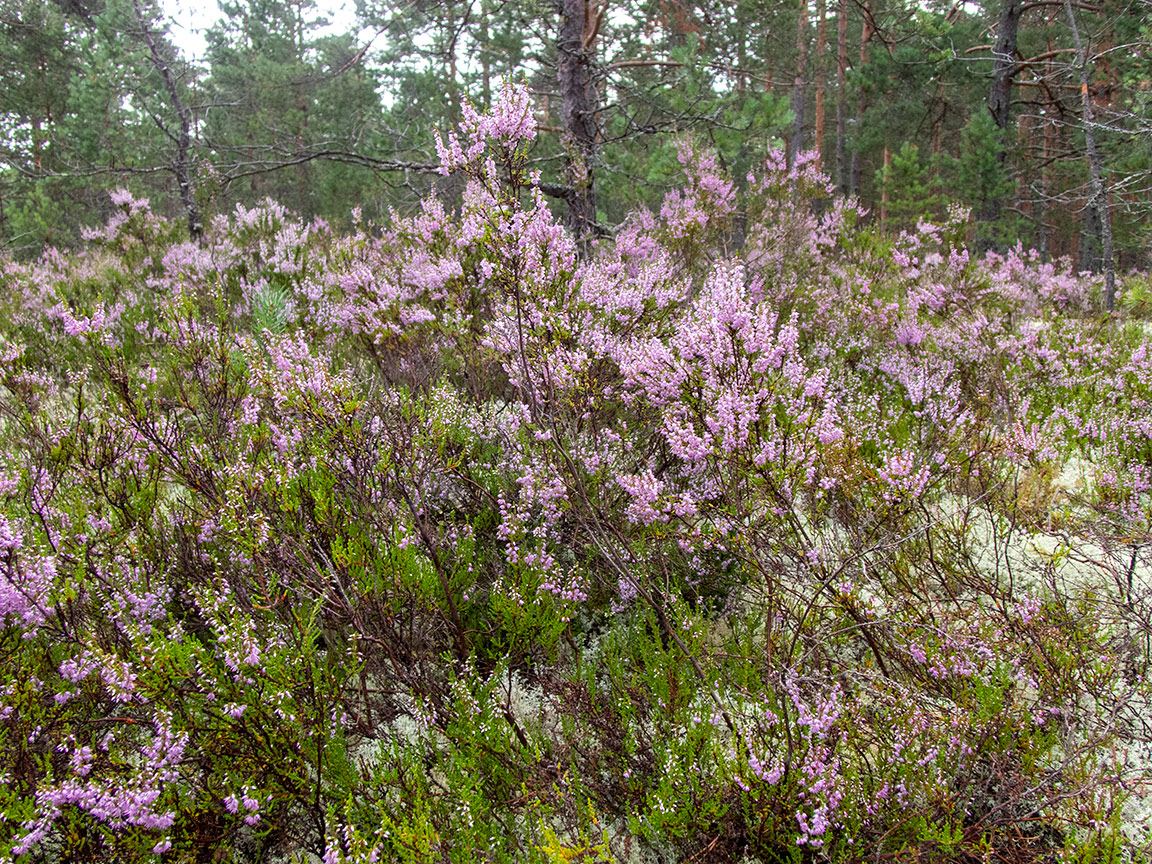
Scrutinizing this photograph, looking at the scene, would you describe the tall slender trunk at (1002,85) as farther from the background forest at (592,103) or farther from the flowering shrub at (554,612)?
the flowering shrub at (554,612)

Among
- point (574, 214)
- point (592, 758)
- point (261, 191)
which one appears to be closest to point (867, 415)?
point (592, 758)

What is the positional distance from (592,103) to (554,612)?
6109 millimetres

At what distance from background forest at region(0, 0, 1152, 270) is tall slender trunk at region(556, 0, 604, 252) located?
0.03 meters

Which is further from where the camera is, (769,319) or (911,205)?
(911,205)

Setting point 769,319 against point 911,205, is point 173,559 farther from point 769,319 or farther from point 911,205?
point 911,205

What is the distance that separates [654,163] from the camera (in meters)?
6.27

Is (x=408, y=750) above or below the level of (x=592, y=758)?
above

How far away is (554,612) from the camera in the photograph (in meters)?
2.42

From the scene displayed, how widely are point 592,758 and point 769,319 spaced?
183 cm

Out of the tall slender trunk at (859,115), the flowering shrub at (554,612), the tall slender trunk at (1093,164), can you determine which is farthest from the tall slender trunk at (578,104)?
the tall slender trunk at (859,115)

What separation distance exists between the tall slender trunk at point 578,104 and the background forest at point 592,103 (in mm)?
27

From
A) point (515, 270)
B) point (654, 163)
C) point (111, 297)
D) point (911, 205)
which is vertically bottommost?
point (515, 270)

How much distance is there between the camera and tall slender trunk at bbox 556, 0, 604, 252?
579cm

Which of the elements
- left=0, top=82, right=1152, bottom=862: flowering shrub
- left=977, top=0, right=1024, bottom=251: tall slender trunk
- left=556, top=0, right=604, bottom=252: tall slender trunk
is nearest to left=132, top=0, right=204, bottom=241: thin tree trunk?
left=556, top=0, right=604, bottom=252: tall slender trunk
